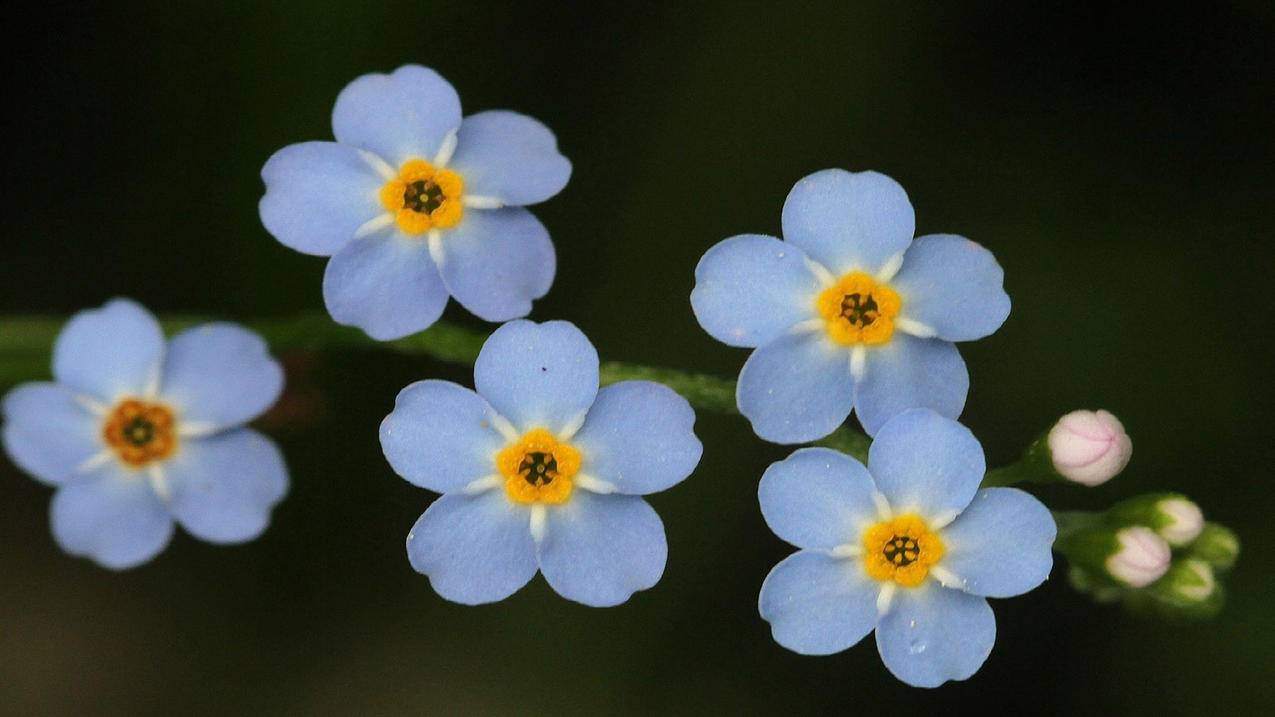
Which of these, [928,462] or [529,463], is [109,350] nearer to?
[529,463]

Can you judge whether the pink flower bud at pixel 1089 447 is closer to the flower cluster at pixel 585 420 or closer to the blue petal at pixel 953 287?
the flower cluster at pixel 585 420

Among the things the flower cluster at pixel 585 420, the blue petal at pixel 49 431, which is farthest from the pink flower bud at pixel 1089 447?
the blue petal at pixel 49 431

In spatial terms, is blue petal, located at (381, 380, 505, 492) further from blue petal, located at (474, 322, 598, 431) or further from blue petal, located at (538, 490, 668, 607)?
blue petal, located at (538, 490, 668, 607)

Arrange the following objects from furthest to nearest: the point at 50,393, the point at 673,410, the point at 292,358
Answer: the point at 292,358, the point at 50,393, the point at 673,410

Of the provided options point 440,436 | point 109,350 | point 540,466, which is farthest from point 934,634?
point 109,350

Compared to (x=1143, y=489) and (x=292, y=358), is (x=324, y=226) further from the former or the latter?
(x=1143, y=489)

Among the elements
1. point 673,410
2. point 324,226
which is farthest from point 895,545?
point 324,226
